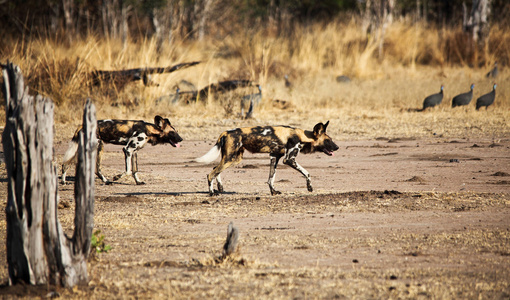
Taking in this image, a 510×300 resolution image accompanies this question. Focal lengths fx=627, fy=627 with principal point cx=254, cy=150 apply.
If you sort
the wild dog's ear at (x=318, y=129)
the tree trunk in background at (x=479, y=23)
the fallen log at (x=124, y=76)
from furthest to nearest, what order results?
1. the tree trunk in background at (x=479, y=23)
2. the fallen log at (x=124, y=76)
3. the wild dog's ear at (x=318, y=129)

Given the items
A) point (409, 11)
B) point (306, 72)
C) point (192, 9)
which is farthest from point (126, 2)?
point (409, 11)

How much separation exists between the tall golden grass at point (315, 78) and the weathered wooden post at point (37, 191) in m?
9.81

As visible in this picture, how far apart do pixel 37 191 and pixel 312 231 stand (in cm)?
303

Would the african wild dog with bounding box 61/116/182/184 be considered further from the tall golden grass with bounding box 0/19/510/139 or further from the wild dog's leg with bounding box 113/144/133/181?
the tall golden grass with bounding box 0/19/510/139

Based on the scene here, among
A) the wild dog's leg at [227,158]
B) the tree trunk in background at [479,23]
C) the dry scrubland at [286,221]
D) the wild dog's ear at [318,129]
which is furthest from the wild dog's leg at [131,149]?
the tree trunk in background at [479,23]

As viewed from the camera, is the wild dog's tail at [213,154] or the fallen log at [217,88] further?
the fallen log at [217,88]

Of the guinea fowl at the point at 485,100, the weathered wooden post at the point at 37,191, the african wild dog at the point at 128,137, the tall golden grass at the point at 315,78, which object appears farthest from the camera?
the guinea fowl at the point at 485,100

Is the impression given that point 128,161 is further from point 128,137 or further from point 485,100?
point 485,100

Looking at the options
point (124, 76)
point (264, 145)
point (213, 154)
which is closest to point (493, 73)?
point (124, 76)

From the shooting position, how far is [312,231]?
6.24m

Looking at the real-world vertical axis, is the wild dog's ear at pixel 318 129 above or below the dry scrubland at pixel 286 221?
above

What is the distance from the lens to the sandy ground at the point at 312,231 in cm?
441

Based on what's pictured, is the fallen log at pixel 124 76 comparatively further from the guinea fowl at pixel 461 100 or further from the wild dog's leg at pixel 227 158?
the wild dog's leg at pixel 227 158

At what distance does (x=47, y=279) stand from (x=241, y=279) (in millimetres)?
1341
